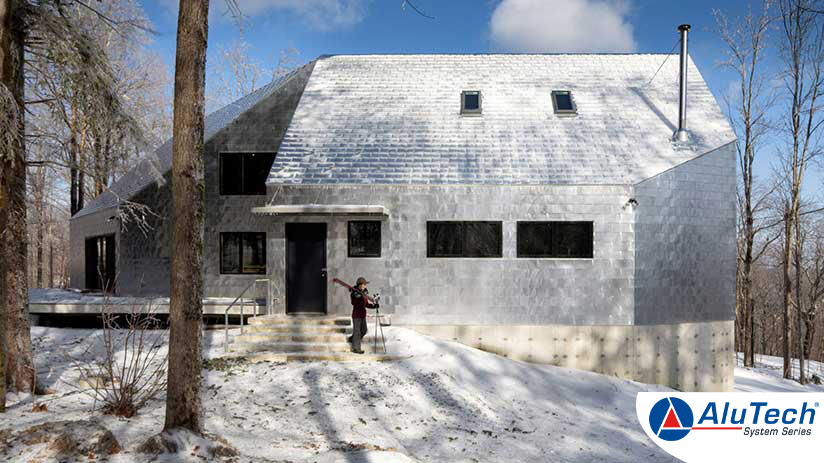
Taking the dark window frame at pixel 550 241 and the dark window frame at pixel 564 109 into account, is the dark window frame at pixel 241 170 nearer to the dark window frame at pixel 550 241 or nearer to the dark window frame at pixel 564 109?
the dark window frame at pixel 550 241

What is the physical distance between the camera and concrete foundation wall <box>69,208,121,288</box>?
17.4m

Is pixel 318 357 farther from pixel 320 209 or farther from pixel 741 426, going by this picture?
pixel 741 426

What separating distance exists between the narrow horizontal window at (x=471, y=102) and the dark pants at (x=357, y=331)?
7076mm

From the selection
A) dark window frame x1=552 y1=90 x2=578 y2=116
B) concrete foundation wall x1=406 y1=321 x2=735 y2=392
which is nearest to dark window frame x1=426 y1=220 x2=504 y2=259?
concrete foundation wall x1=406 y1=321 x2=735 y2=392

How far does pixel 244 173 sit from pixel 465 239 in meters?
7.33

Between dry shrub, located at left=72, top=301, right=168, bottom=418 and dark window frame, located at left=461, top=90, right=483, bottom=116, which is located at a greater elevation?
dark window frame, located at left=461, top=90, right=483, bottom=116

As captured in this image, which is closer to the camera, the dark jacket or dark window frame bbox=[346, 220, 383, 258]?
the dark jacket

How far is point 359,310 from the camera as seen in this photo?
11.4 meters

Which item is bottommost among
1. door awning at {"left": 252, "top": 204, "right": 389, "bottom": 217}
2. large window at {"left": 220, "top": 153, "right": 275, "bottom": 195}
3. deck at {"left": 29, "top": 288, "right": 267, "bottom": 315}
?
deck at {"left": 29, "top": 288, "right": 267, "bottom": 315}

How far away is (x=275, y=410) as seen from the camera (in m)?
8.53

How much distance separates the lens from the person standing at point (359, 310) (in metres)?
11.4

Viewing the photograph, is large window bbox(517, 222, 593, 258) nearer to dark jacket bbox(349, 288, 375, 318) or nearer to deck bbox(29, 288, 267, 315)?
dark jacket bbox(349, 288, 375, 318)

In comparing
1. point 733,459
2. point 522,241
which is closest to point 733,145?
point 522,241

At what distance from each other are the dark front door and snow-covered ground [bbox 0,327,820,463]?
2048 mm
